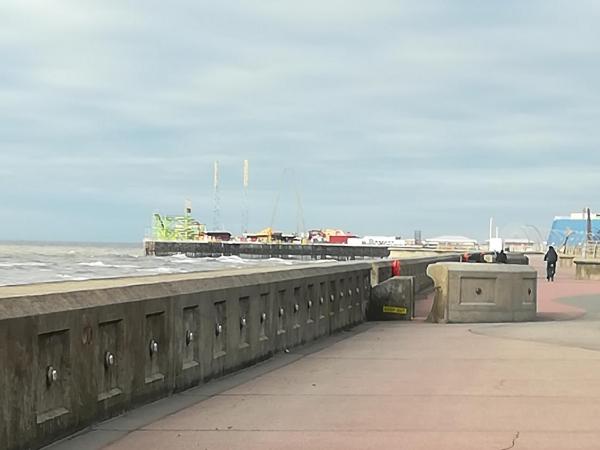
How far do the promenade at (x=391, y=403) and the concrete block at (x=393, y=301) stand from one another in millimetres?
5087

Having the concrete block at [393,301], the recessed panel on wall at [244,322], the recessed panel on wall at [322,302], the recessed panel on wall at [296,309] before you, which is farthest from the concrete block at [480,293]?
the recessed panel on wall at [244,322]

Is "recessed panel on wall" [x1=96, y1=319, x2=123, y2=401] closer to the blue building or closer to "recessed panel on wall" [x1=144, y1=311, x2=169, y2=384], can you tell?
"recessed panel on wall" [x1=144, y1=311, x2=169, y2=384]

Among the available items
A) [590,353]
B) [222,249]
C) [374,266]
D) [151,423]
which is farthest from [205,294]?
[222,249]

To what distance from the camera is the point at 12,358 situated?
655 cm

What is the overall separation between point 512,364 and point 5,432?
24.4ft

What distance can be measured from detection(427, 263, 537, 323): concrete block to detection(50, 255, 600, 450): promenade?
3.91 metres

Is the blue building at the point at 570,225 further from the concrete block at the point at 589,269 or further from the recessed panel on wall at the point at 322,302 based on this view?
the recessed panel on wall at the point at 322,302

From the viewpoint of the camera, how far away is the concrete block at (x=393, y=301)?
20141mm

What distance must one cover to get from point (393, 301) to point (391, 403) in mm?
11236

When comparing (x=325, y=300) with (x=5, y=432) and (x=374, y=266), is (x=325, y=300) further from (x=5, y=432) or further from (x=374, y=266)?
(x=5, y=432)

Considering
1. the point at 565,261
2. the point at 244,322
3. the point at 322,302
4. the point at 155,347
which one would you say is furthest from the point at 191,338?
the point at 565,261

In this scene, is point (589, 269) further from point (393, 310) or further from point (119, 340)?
point (119, 340)

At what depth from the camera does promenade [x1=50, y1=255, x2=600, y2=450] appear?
7.54 meters

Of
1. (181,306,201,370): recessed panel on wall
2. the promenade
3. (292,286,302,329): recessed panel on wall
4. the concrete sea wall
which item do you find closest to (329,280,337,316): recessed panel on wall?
the promenade
